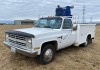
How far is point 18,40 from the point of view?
4945 millimetres

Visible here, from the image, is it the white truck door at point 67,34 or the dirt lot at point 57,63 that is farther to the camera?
the white truck door at point 67,34

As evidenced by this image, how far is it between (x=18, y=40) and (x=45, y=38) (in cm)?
98

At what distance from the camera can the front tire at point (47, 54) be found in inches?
195

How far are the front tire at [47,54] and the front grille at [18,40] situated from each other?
0.64m

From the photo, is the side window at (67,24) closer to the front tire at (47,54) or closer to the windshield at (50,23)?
the windshield at (50,23)

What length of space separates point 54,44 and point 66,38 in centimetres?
81

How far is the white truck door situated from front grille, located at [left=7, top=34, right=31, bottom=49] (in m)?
1.85

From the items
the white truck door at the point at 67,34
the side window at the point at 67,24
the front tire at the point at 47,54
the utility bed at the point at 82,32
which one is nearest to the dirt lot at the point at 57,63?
the front tire at the point at 47,54

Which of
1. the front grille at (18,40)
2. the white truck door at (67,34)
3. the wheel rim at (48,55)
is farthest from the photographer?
the white truck door at (67,34)

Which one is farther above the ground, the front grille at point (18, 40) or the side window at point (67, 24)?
the side window at point (67, 24)

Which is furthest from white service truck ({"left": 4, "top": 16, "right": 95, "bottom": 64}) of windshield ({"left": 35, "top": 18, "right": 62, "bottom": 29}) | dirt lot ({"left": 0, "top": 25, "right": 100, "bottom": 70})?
dirt lot ({"left": 0, "top": 25, "right": 100, "bottom": 70})

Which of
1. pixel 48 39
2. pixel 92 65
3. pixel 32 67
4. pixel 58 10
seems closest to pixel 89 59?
pixel 92 65

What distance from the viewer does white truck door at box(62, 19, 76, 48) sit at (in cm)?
596

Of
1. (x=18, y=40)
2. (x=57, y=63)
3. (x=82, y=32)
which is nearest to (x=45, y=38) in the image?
(x=18, y=40)
